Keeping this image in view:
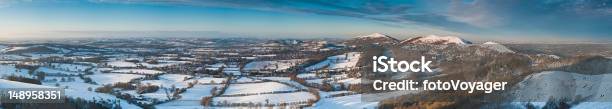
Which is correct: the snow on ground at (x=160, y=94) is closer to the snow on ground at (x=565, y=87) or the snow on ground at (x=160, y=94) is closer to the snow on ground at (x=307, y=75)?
the snow on ground at (x=307, y=75)

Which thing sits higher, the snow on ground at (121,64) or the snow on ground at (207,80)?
the snow on ground at (121,64)

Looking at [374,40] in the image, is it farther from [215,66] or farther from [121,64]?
[121,64]

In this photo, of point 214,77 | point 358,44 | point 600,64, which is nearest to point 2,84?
point 600,64

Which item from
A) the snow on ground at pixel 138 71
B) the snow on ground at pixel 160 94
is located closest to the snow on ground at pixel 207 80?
the snow on ground at pixel 160 94

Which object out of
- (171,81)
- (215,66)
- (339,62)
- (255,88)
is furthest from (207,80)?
(215,66)

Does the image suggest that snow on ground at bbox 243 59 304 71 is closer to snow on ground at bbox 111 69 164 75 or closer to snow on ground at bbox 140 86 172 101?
snow on ground at bbox 111 69 164 75

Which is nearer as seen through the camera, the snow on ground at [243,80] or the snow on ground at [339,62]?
the snow on ground at [243,80]
